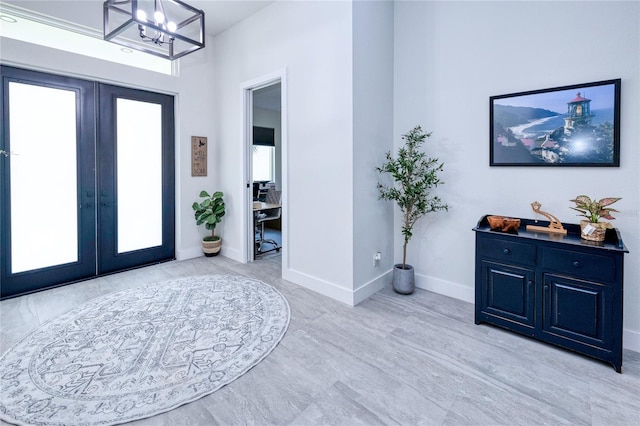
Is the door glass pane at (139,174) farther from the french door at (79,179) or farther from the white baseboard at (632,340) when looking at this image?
the white baseboard at (632,340)

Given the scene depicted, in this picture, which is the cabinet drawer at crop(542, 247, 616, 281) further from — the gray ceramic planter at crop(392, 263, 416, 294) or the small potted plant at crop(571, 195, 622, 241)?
the gray ceramic planter at crop(392, 263, 416, 294)

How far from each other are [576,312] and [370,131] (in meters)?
2.27

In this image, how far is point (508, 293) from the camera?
97.5 inches

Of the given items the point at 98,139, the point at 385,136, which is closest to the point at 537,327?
the point at 385,136

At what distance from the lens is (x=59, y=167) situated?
352 cm

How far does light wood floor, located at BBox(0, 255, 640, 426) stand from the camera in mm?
1689

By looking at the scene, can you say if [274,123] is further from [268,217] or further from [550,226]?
[550,226]

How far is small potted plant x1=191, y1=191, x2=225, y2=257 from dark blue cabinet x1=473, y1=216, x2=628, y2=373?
354 centimetres

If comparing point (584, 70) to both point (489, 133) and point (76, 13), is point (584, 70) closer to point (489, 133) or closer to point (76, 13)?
point (489, 133)

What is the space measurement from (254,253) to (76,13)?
142 inches

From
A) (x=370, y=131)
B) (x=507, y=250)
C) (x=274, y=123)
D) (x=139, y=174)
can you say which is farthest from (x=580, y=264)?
(x=274, y=123)

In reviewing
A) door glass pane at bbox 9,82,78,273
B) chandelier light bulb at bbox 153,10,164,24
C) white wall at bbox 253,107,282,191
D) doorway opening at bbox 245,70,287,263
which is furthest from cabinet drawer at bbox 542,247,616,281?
white wall at bbox 253,107,282,191

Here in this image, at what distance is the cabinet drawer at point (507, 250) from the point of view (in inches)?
92.7

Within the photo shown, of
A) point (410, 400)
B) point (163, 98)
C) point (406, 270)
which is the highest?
point (163, 98)
